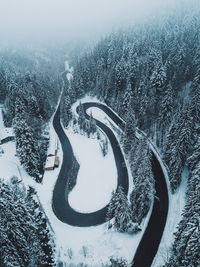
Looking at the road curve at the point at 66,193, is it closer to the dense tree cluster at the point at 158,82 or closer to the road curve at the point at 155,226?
the dense tree cluster at the point at 158,82

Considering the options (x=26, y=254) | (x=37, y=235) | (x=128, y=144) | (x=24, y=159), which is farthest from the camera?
(x=128, y=144)

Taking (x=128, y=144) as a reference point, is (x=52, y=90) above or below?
above

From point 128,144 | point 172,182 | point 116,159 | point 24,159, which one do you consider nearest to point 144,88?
point 128,144

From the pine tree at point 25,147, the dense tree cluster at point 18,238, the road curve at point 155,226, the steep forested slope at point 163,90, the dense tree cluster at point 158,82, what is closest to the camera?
the dense tree cluster at point 18,238

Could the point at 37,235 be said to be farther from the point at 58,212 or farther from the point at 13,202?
the point at 58,212

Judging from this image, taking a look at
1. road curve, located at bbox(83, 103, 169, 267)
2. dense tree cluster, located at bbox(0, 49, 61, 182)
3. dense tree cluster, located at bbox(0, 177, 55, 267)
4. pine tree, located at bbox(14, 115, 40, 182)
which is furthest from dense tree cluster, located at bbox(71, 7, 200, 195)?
dense tree cluster, located at bbox(0, 177, 55, 267)

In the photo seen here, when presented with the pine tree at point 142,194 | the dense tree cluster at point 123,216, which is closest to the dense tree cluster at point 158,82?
the pine tree at point 142,194
